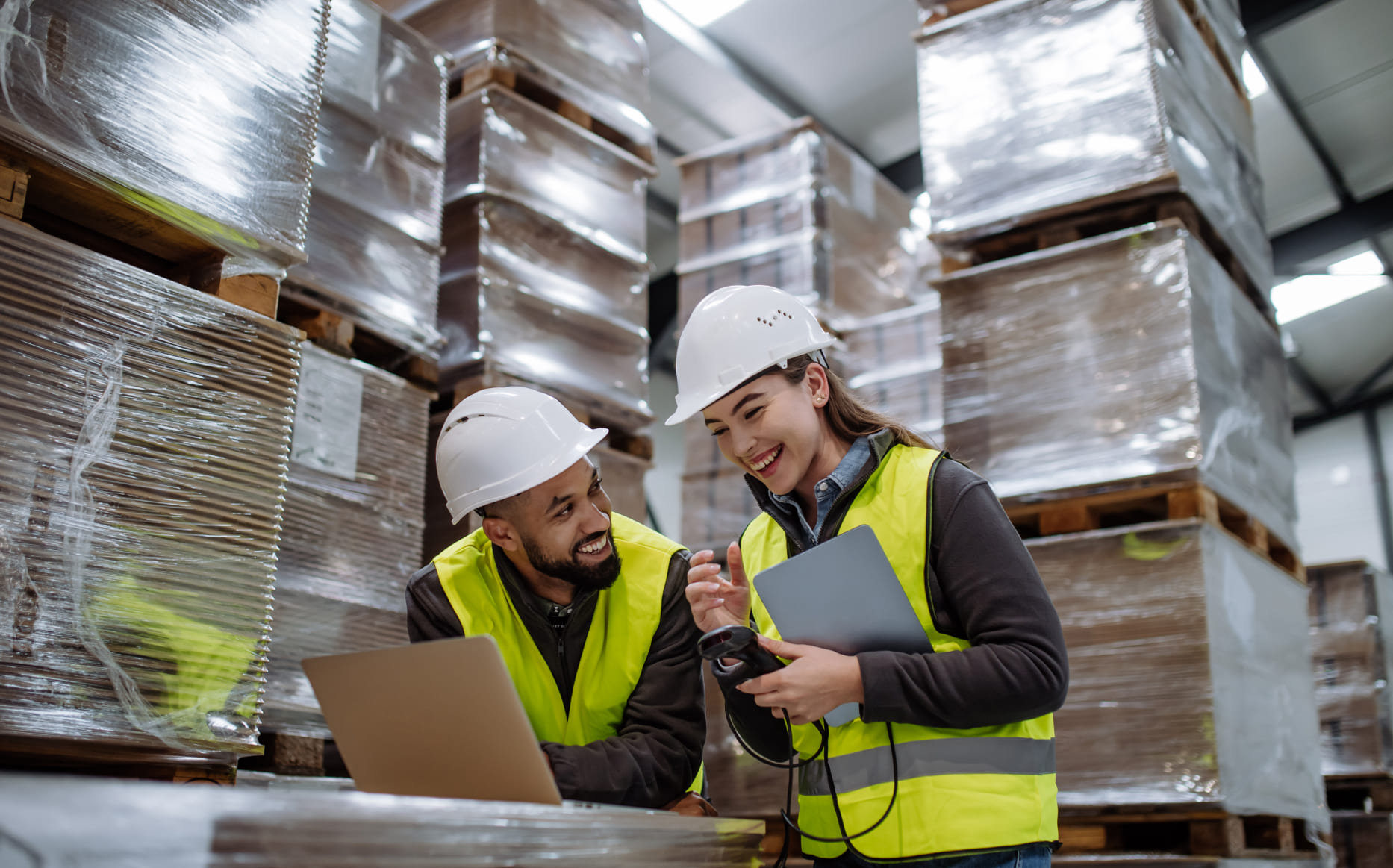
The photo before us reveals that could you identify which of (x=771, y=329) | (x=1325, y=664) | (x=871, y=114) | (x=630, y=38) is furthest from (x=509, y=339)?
(x=871, y=114)

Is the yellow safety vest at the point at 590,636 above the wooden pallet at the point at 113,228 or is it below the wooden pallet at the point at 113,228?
below

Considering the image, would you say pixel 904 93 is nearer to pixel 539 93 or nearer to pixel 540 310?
A: pixel 539 93

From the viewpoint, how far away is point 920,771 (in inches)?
68.5

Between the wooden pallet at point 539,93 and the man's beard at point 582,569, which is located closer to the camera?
the man's beard at point 582,569

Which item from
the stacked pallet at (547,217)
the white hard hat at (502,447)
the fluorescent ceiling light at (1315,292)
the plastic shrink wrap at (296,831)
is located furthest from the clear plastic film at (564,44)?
the fluorescent ceiling light at (1315,292)

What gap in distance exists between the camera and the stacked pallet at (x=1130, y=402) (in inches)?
125

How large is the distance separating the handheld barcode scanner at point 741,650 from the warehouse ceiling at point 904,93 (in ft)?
18.9

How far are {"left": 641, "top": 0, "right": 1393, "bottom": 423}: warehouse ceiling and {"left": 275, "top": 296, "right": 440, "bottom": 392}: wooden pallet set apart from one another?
3926mm

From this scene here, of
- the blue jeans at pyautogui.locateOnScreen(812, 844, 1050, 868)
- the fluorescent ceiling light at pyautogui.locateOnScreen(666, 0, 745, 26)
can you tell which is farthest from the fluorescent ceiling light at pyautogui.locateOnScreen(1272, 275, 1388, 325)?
the blue jeans at pyautogui.locateOnScreen(812, 844, 1050, 868)

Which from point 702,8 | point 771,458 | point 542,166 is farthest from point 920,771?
point 702,8

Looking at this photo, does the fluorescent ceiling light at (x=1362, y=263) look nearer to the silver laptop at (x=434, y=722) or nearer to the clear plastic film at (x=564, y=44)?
the clear plastic film at (x=564, y=44)

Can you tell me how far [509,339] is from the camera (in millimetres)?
3900

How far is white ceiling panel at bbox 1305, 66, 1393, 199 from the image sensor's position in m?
8.62

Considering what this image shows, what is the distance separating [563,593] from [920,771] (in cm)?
93
